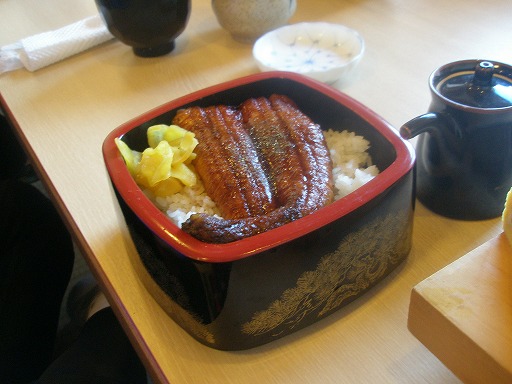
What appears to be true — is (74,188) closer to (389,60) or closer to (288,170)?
(288,170)

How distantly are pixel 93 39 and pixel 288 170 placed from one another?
77 cm

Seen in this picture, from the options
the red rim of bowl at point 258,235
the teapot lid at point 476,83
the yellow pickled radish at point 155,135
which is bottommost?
the yellow pickled radish at point 155,135

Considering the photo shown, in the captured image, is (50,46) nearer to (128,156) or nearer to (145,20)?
(145,20)

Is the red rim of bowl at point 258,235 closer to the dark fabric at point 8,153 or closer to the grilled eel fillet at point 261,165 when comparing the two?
the grilled eel fillet at point 261,165

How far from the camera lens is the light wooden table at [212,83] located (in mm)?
575

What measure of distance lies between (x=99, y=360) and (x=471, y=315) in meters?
0.62

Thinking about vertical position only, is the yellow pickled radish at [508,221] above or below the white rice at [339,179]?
above

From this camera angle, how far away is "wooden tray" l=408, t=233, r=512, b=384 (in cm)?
45

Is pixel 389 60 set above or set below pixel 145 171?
below

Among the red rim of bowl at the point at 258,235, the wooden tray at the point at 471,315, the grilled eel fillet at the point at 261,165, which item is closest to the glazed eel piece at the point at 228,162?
the grilled eel fillet at the point at 261,165

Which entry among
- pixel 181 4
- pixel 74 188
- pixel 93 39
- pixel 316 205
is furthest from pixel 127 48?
pixel 316 205

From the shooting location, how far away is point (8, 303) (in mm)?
896

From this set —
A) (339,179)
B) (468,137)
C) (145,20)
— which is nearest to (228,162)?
(339,179)

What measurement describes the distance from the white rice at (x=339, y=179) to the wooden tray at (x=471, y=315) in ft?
0.60
